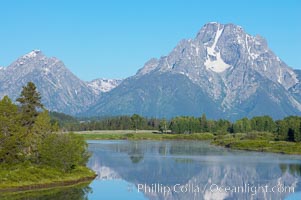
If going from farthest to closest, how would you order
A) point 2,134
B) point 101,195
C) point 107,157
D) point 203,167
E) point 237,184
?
1. point 107,157
2. point 203,167
3. point 237,184
4. point 2,134
5. point 101,195

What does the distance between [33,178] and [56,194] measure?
21.8 ft

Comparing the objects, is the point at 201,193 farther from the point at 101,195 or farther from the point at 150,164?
the point at 150,164

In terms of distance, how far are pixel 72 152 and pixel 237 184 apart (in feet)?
89.1

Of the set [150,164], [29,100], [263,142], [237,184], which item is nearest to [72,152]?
[29,100]

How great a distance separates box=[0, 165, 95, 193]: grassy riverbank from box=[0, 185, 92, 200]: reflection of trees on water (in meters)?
2.53

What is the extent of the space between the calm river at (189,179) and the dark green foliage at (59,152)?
4.96 meters

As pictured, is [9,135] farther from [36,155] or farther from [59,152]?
[59,152]

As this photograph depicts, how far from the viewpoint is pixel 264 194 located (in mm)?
74750

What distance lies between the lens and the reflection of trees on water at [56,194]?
65.1 meters

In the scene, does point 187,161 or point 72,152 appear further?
point 187,161

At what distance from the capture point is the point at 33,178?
7331 cm

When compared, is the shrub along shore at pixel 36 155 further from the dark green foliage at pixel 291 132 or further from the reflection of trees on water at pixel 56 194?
the dark green foliage at pixel 291 132

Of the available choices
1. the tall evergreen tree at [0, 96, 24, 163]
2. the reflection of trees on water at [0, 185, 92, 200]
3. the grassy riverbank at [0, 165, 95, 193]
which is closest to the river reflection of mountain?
the grassy riverbank at [0, 165, 95, 193]

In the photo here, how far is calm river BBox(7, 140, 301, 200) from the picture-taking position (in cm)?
7288
